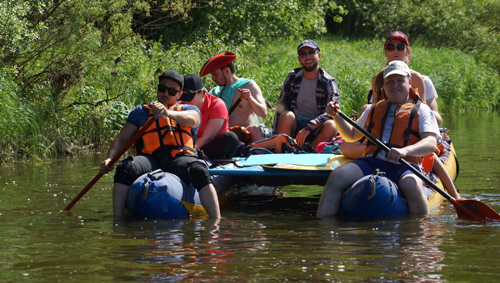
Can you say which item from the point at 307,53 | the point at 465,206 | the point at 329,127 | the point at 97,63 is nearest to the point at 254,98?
the point at 307,53

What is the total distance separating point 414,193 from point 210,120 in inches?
83.7

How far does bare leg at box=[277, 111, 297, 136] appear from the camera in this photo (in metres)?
7.96

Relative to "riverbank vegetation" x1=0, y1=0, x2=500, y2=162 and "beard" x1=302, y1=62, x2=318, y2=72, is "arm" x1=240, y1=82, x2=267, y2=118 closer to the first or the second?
"beard" x1=302, y1=62, x2=318, y2=72

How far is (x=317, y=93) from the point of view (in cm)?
802

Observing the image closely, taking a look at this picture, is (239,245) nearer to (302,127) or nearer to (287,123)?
(287,123)

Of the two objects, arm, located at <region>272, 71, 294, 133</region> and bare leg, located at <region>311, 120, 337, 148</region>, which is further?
arm, located at <region>272, 71, 294, 133</region>

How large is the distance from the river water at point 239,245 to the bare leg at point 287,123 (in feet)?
2.56

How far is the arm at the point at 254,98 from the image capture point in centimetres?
768

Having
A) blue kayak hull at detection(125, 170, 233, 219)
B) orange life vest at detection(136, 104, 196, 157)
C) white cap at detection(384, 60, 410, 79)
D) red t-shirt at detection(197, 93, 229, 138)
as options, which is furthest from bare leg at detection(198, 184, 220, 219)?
white cap at detection(384, 60, 410, 79)

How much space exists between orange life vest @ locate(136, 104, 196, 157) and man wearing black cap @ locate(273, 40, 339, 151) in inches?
71.3

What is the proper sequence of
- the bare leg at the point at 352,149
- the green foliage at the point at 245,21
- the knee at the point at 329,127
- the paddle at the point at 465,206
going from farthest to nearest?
1. the green foliage at the point at 245,21
2. the knee at the point at 329,127
3. the bare leg at the point at 352,149
4. the paddle at the point at 465,206

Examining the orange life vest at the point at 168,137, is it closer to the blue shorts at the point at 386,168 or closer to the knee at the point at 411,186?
the blue shorts at the point at 386,168

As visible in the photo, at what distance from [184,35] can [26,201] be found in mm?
11077

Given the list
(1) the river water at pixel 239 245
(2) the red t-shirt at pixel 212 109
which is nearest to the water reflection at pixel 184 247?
(1) the river water at pixel 239 245
